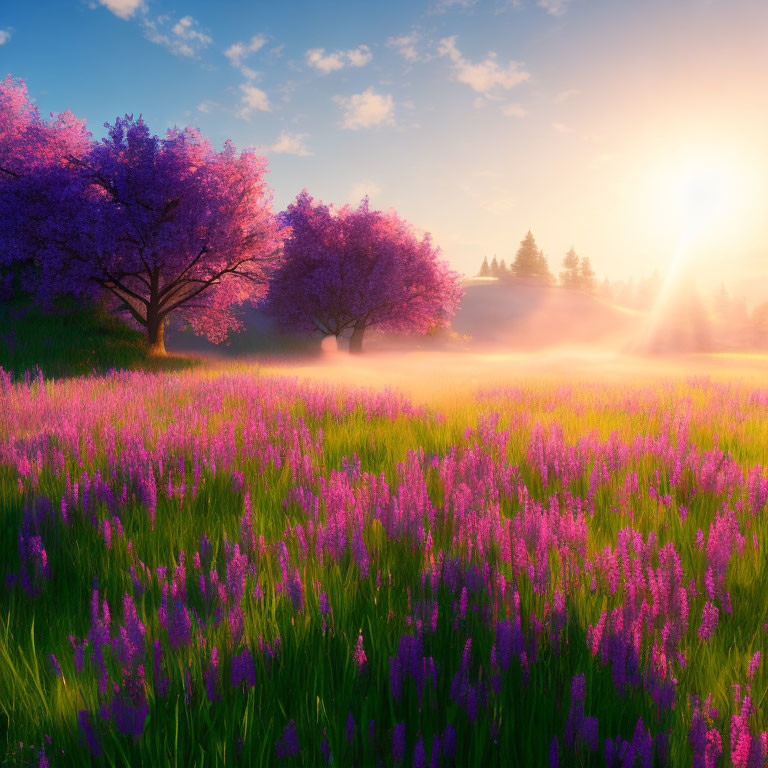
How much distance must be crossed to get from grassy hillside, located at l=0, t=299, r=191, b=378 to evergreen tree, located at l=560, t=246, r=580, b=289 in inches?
3682

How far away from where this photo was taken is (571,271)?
97.6 m

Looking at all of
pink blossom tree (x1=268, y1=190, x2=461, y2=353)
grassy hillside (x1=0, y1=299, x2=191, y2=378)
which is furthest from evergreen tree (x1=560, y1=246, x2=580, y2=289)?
grassy hillside (x1=0, y1=299, x2=191, y2=378)

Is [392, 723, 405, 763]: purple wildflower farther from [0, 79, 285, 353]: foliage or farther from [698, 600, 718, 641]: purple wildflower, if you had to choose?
[0, 79, 285, 353]: foliage

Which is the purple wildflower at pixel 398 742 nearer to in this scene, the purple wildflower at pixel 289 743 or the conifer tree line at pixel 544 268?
the purple wildflower at pixel 289 743

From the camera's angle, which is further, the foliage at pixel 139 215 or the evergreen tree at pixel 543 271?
the evergreen tree at pixel 543 271

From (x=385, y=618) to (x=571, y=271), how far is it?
106 metres

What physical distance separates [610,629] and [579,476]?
2.17 meters

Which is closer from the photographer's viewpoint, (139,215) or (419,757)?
(419,757)

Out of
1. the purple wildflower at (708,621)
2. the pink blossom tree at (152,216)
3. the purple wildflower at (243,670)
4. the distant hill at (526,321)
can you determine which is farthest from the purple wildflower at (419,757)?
the distant hill at (526,321)

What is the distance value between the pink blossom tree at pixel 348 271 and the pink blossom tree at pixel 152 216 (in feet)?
26.0

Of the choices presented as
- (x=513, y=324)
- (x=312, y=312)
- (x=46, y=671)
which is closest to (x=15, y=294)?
(x=312, y=312)

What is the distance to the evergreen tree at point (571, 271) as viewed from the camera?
97500 mm

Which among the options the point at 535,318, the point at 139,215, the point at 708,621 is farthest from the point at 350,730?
the point at 535,318

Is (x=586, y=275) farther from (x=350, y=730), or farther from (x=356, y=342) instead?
(x=350, y=730)
